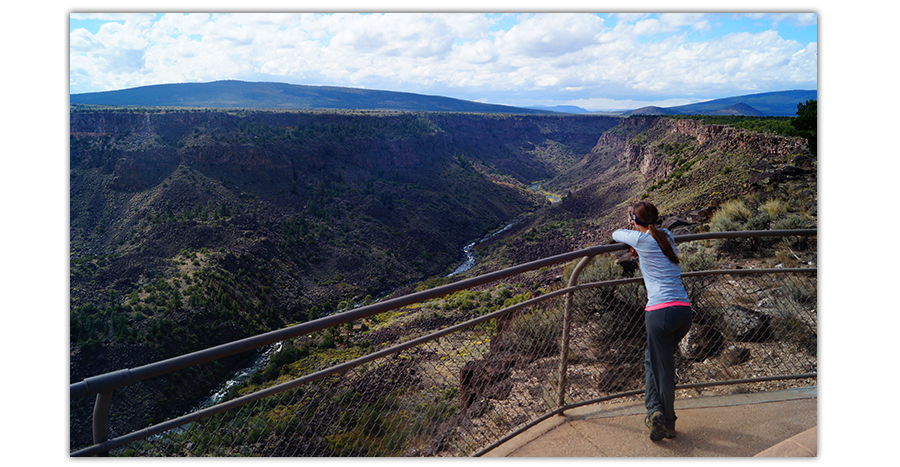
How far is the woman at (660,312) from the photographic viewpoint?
9.93 ft

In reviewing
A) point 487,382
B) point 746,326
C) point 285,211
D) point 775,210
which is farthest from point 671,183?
point 285,211

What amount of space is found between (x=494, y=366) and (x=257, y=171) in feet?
140

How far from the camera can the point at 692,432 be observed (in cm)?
329

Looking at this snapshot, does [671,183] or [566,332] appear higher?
[671,183]

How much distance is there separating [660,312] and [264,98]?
9602 cm

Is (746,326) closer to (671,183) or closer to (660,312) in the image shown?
(660,312)

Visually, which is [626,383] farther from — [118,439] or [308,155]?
[308,155]

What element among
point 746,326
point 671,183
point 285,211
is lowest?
point 746,326

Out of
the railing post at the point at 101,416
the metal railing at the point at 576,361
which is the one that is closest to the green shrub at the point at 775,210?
the metal railing at the point at 576,361

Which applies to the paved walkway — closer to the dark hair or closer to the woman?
the woman

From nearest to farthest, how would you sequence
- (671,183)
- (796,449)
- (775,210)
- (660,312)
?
(796,449) < (660,312) < (775,210) < (671,183)

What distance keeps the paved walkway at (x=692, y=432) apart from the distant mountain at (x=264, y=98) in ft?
130

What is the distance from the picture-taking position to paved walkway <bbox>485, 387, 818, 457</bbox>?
315 cm

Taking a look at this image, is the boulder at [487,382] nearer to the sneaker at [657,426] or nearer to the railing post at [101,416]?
the sneaker at [657,426]
